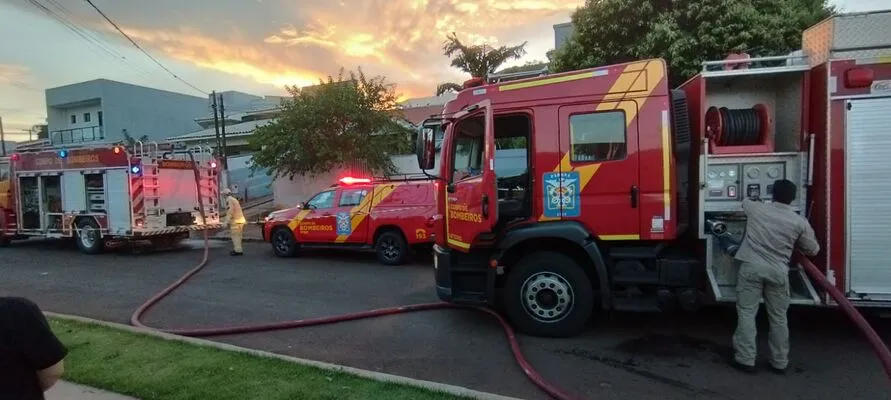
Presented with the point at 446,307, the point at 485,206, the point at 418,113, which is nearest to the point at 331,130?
the point at 418,113

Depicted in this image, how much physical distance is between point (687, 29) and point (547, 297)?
844 centimetres

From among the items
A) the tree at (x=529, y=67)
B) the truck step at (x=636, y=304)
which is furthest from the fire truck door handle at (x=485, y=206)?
the tree at (x=529, y=67)

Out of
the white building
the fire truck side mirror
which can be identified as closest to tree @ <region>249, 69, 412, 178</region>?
the fire truck side mirror

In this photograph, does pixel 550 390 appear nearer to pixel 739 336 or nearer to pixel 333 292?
pixel 739 336

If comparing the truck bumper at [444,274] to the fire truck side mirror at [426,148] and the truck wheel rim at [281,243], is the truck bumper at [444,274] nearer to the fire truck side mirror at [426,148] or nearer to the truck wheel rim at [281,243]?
the fire truck side mirror at [426,148]

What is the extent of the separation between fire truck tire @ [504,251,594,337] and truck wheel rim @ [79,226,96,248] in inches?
466

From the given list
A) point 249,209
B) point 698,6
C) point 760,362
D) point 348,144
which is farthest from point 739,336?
point 249,209

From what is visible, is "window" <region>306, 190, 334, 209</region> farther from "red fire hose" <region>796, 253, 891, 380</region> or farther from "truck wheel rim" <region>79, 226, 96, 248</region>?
"red fire hose" <region>796, 253, 891, 380</region>

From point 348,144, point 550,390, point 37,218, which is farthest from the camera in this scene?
point 348,144

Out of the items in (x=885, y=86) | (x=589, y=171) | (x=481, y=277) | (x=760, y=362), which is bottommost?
(x=760, y=362)

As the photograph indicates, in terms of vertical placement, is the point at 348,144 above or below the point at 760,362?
above

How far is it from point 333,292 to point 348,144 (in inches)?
387

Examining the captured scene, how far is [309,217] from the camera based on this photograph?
11133 mm

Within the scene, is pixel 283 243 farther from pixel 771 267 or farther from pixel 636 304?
pixel 771 267
